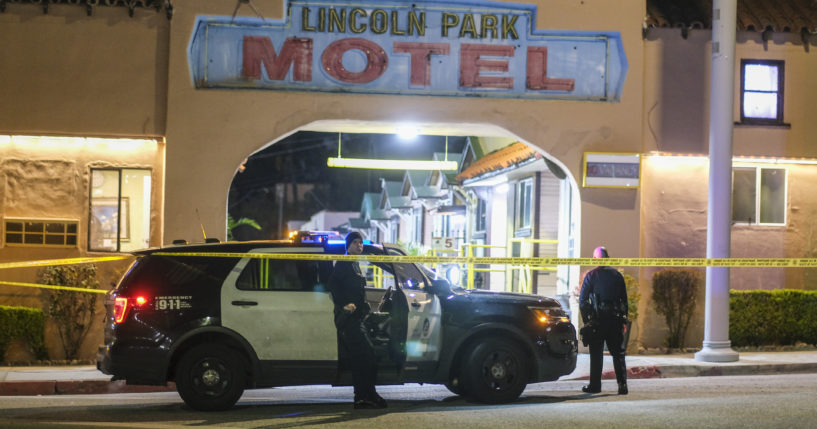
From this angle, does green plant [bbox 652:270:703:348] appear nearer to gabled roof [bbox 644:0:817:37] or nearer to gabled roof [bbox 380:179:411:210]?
gabled roof [bbox 644:0:817:37]

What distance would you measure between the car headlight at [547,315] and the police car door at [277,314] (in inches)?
87.5

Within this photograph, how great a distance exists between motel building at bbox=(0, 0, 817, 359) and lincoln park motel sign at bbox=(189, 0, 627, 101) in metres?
0.03

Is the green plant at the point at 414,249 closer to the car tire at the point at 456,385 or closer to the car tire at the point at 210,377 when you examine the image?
the car tire at the point at 456,385

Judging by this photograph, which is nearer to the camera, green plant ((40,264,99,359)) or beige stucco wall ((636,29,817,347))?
green plant ((40,264,99,359))

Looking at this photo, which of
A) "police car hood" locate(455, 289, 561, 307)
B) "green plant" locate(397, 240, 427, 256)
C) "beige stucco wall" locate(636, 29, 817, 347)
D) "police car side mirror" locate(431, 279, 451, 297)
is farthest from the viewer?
"green plant" locate(397, 240, 427, 256)

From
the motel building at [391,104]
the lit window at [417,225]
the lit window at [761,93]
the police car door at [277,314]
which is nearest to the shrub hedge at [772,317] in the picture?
the motel building at [391,104]

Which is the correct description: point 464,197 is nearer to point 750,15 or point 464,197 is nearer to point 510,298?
point 750,15

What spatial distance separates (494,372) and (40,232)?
884cm

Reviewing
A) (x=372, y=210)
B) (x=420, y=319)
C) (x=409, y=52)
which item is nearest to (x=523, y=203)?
(x=409, y=52)

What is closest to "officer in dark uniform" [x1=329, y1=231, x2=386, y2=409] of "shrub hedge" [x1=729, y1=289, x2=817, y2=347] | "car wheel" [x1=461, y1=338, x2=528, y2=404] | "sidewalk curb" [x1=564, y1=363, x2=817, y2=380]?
"car wheel" [x1=461, y1=338, x2=528, y2=404]

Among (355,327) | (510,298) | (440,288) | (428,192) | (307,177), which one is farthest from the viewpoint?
(307,177)

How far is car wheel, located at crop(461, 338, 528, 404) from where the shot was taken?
35.2ft

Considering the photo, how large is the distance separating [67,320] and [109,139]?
9.68 ft

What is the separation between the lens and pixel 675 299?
55.3ft
